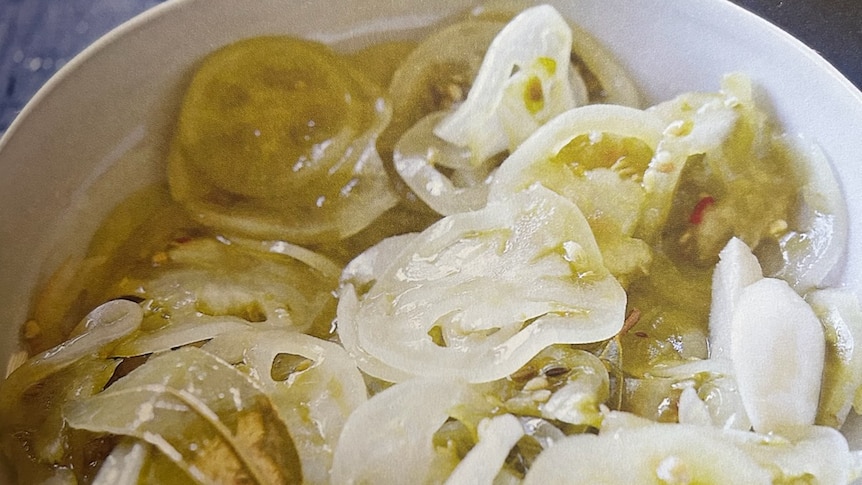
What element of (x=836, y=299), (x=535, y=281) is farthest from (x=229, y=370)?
(x=836, y=299)

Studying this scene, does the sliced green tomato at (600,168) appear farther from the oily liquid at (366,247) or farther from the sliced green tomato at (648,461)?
the sliced green tomato at (648,461)

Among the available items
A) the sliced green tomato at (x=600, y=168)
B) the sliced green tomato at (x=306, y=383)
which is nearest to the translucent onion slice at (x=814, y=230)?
the sliced green tomato at (x=600, y=168)

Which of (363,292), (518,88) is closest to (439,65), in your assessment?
(518,88)

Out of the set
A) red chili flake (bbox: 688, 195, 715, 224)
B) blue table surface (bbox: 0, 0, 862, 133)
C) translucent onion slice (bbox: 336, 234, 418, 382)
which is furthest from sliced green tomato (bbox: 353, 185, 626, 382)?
blue table surface (bbox: 0, 0, 862, 133)

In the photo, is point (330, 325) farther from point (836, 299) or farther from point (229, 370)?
point (836, 299)

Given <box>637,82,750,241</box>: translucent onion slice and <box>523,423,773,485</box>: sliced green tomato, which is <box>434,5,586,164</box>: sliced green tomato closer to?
<box>637,82,750,241</box>: translucent onion slice

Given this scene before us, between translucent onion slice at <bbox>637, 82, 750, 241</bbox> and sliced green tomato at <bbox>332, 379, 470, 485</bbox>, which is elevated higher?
translucent onion slice at <bbox>637, 82, 750, 241</bbox>
